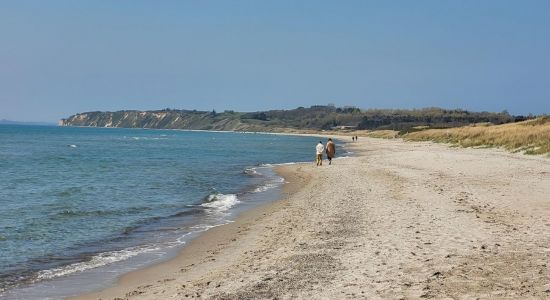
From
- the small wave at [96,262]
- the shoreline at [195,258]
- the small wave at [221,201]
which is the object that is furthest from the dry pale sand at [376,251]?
the small wave at [221,201]

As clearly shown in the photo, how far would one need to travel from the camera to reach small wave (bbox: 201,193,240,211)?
21.4m

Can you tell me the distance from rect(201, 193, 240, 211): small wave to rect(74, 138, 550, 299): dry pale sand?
5.91 ft

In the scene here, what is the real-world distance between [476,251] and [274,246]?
438 centimetres

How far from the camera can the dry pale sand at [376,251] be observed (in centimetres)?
788

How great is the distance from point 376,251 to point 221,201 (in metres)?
13.3

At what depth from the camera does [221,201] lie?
23.0 metres

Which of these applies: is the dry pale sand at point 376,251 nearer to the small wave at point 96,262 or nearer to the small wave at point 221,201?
the small wave at point 96,262

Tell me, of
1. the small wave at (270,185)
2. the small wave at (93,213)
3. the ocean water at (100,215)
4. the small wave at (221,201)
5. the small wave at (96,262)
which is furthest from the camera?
the small wave at (270,185)

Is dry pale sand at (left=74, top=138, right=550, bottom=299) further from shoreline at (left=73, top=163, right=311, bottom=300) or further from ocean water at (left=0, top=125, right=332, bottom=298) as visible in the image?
ocean water at (left=0, top=125, right=332, bottom=298)

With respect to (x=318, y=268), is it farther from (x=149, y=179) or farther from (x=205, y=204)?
(x=149, y=179)

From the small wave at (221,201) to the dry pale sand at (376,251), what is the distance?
1.80 metres

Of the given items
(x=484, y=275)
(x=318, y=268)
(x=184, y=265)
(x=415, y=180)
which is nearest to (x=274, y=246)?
(x=184, y=265)

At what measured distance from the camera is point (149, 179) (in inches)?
1305

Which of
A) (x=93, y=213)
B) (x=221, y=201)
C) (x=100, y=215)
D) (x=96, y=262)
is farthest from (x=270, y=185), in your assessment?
(x=96, y=262)
